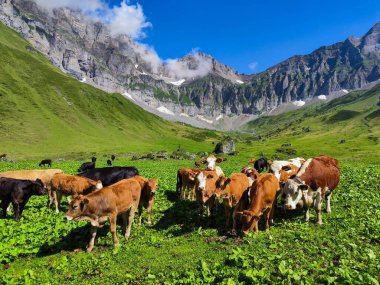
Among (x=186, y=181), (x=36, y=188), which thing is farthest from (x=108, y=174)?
(x=186, y=181)

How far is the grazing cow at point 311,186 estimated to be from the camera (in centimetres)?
1530

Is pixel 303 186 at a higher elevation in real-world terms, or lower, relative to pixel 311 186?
higher

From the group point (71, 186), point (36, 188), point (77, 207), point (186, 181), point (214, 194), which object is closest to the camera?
point (77, 207)

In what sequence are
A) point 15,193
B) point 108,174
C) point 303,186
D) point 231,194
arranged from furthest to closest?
point 108,174, point 15,193, point 231,194, point 303,186

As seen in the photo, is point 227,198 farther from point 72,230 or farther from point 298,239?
point 72,230

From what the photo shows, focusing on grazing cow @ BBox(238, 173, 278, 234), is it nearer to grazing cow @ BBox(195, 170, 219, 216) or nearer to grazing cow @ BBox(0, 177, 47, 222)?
grazing cow @ BBox(195, 170, 219, 216)

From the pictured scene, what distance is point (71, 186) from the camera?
1969 centimetres

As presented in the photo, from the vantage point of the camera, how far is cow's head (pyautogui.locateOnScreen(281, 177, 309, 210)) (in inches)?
596

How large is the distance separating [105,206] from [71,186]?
6.63 m

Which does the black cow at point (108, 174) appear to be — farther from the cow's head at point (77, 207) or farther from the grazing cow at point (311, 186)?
the grazing cow at point (311, 186)

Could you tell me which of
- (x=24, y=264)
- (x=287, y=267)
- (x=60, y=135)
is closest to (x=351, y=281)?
(x=287, y=267)

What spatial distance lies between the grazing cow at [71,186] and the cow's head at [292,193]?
11333 millimetres

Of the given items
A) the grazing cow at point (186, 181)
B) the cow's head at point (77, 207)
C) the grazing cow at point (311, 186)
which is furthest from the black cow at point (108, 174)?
the grazing cow at point (311, 186)

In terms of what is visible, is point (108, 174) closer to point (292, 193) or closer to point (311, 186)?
point (292, 193)
